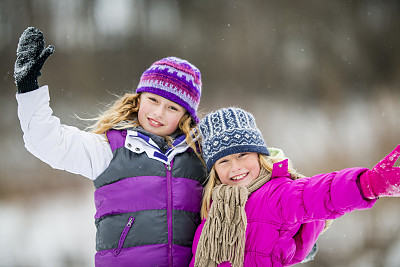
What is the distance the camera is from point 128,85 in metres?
3.87

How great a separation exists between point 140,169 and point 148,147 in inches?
3.6

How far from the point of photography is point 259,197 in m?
1.40

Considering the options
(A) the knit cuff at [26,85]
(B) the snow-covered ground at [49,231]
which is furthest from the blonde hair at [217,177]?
(B) the snow-covered ground at [49,231]

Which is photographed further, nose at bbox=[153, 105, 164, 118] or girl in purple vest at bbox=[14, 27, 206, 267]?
nose at bbox=[153, 105, 164, 118]

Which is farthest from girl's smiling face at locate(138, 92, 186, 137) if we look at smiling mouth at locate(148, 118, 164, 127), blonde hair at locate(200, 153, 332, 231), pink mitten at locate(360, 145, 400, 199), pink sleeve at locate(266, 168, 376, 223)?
pink mitten at locate(360, 145, 400, 199)

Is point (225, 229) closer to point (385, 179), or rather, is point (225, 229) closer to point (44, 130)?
point (385, 179)

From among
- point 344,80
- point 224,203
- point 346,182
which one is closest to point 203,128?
point 224,203

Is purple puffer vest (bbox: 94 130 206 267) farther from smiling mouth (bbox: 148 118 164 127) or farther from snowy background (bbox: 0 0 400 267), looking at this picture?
snowy background (bbox: 0 0 400 267)

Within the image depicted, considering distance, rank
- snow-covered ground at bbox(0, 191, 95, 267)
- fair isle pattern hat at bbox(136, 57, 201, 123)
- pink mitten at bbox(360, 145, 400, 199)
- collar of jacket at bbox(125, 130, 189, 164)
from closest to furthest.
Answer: pink mitten at bbox(360, 145, 400, 199) → collar of jacket at bbox(125, 130, 189, 164) → fair isle pattern hat at bbox(136, 57, 201, 123) → snow-covered ground at bbox(0, 191, 95, 267)

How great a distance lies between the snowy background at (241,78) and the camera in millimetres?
3768

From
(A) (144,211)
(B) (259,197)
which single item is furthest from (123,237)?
(B) (259,197)

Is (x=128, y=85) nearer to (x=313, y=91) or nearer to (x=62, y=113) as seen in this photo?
(x=62, y=113)

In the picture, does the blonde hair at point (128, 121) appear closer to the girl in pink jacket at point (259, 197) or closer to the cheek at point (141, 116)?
the cheek at point (141, 116)

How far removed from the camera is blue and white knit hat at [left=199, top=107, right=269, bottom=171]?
148cm
